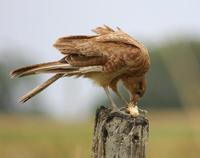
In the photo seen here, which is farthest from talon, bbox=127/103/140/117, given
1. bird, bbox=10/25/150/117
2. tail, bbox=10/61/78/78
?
tail, bbox=10/61/78/78

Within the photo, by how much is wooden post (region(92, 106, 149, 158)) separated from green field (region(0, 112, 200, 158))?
1.19 meters

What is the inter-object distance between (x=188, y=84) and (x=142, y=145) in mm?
3481

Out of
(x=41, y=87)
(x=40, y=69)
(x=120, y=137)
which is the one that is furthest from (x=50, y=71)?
(x=120, y=137)

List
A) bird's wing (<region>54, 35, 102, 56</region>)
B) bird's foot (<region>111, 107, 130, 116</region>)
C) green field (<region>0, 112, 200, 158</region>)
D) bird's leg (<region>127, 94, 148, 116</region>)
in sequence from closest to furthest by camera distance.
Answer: bird's foot (<region>111, 107, 130, 116</region>) → bird's leg (<region>127, 94, 148, 116</region>) → bird's wing (<region>54, 35, 102, 56</region>) → green field (<region>0, 112, 200, 158</region>)

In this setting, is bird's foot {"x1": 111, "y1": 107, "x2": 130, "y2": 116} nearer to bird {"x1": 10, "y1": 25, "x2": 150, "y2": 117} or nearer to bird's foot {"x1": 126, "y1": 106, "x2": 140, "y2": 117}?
bird's foot {"x1": 126, "y1": 106, "x2": 140, "y2": 117}

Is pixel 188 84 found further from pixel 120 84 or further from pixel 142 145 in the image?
pixel 142 145

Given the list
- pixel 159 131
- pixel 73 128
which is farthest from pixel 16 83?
pixel 73 128

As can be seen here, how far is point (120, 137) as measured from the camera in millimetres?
6227

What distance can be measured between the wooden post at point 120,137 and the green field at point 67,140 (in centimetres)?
119

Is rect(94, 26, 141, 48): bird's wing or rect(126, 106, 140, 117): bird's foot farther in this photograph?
rect(94, 26, 141, 48): bird's wing

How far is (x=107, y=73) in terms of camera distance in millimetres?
7445

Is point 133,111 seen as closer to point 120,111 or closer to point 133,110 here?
point 133,110

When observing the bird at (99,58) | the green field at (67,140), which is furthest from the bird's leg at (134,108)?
the green field at (67,140)

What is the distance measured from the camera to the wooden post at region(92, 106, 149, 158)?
6176 millimetres
